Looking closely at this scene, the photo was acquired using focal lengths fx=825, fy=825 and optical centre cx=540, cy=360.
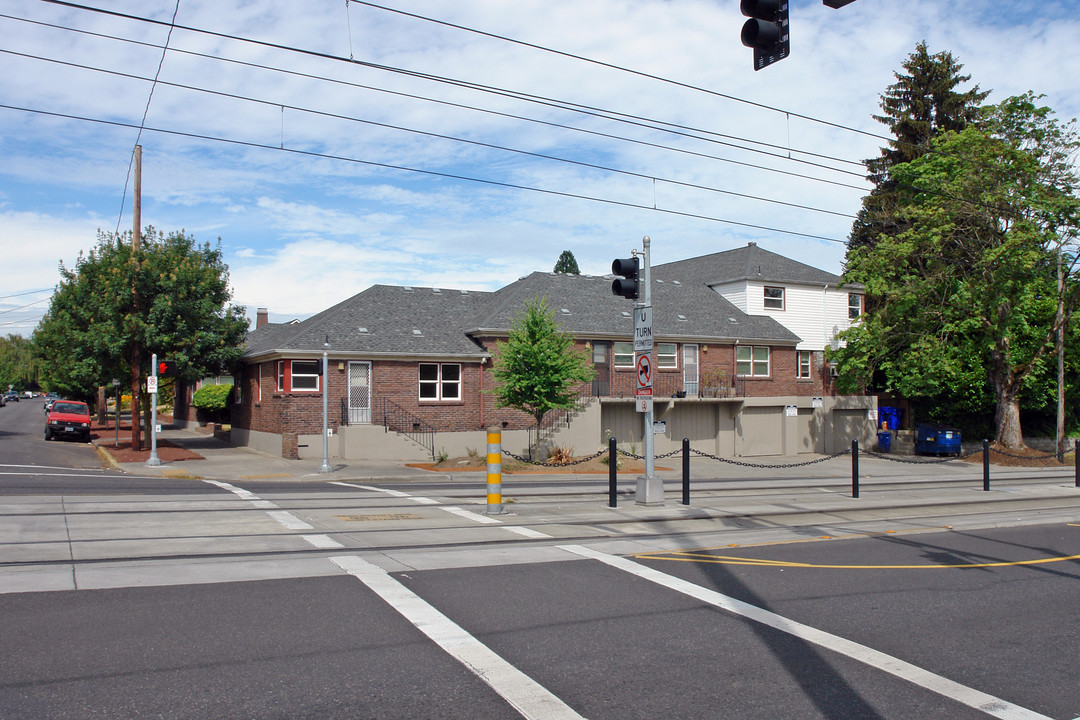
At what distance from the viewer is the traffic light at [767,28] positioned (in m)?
7.74

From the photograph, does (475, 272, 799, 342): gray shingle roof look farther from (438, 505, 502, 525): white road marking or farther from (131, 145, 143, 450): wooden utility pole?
(438, 505, 502, 525): white road marking

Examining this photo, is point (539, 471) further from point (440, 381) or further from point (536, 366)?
point (440, 381)

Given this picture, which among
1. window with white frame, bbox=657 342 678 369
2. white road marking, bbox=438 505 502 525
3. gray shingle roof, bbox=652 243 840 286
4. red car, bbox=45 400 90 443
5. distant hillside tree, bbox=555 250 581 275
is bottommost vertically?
white road marking, bbox=438 505 502 525

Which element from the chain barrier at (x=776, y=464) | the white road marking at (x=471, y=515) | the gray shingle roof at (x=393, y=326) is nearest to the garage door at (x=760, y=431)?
the chain barrier at (x=776, y=464)

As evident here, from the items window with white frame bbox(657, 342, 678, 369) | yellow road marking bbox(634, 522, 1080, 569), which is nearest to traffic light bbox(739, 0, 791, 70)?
yellow road marking bbox(634, 522, 1080, 569)

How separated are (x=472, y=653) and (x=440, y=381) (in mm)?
23435

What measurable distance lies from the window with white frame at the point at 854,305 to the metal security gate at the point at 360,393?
78.8 feet

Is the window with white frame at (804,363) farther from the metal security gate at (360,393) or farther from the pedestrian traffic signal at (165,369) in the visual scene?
the pedestrian traffic signal at (165,369)

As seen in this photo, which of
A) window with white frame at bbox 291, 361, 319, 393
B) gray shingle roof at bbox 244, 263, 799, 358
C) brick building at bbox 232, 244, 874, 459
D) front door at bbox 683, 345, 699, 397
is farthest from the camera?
front door at bbox 683, 345, 699, 397

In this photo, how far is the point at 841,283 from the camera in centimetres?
3531

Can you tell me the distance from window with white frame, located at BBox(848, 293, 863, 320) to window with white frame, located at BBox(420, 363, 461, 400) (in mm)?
20812

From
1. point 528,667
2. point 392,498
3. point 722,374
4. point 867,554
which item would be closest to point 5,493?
point 392,498

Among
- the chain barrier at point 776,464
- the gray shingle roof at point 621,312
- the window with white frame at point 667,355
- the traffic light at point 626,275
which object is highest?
the gray shingle roof at point 621,312

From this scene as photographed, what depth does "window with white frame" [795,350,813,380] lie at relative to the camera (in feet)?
124
